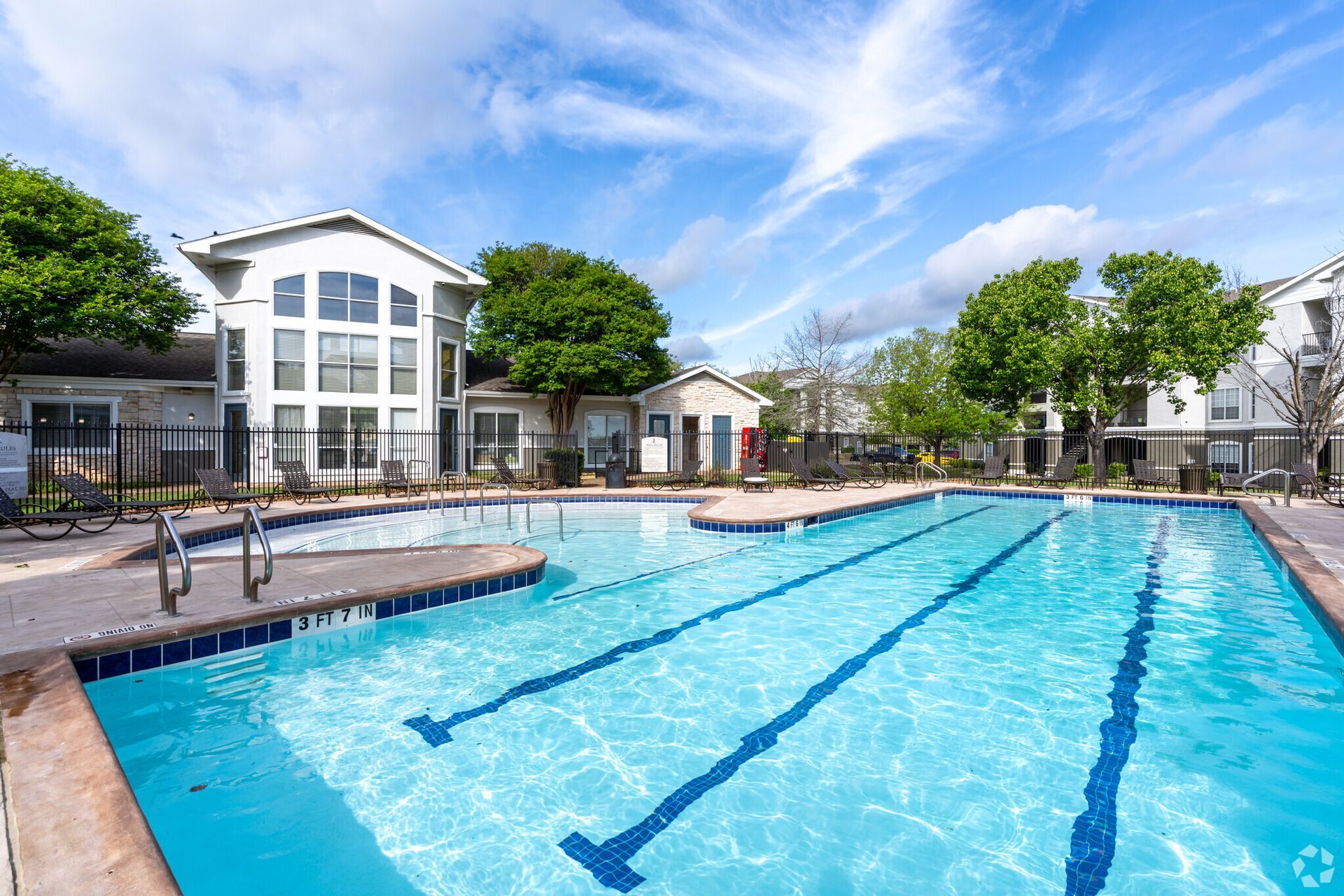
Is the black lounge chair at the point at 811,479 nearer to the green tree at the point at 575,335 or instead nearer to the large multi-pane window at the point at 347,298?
the green tree at the point at 575,335

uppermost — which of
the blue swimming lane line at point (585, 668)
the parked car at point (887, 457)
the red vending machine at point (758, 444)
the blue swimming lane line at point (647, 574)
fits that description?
the red vending machine at point (758, 444)

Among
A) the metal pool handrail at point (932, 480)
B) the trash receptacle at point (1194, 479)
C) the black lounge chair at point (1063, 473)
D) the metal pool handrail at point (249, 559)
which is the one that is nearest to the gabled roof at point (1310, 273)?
the trash receptacle at point (1194, 479)

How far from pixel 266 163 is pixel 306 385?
620 cm

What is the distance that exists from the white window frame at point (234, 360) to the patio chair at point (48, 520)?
850cm

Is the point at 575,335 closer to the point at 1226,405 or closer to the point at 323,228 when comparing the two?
the point at 323,228

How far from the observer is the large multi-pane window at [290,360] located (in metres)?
18.4

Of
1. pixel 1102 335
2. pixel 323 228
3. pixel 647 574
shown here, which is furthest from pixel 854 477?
pixel 323 228

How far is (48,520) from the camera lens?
862 cm

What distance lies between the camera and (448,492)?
53.3ft

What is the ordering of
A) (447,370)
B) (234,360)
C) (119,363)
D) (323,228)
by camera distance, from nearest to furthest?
(234,360)
(323,228)
(119,363)
(447,370)

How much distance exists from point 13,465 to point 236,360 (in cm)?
987

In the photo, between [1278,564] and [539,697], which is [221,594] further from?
[1278,564]

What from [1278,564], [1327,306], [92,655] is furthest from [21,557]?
[1327,306]

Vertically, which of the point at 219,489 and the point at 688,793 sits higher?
the point at 219,489
